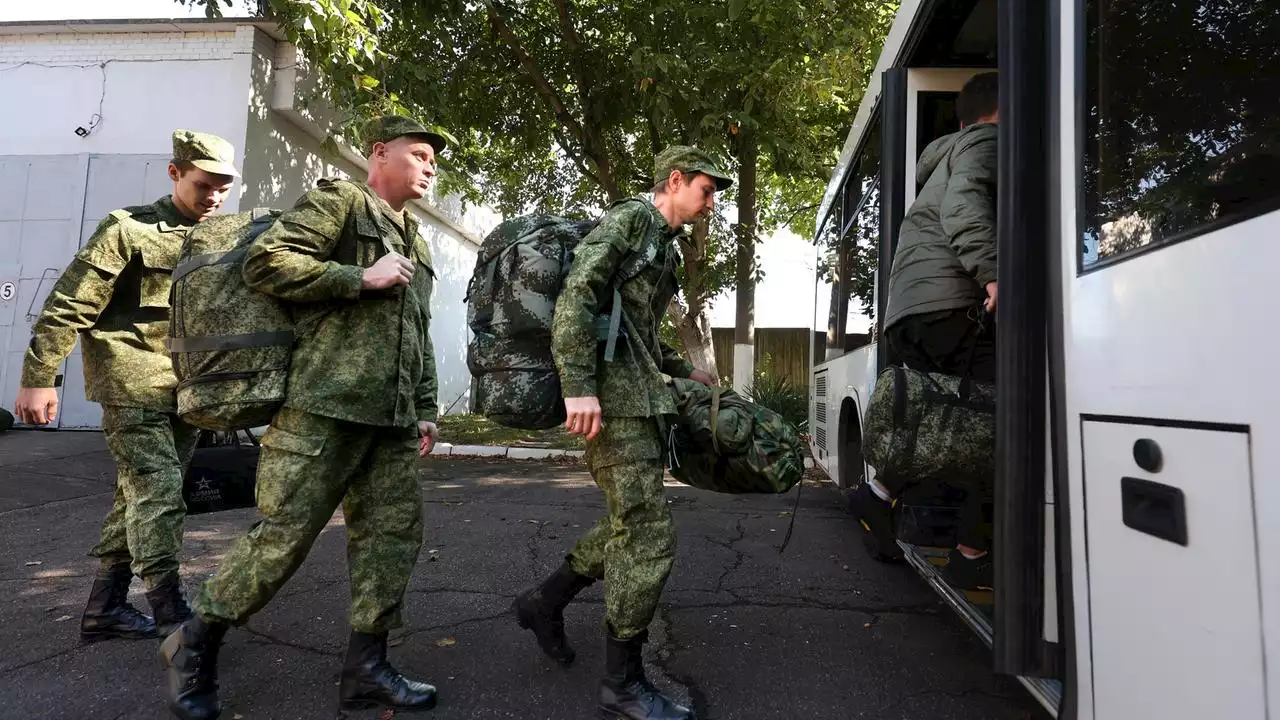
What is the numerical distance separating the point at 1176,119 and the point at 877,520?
7.14 feet

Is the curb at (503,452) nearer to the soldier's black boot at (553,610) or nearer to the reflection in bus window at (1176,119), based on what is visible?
the soldier's black boot at (553,610)

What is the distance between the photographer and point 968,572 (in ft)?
8.96

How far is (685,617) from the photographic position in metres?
3.18

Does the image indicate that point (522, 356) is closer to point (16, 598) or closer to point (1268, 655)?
point (1268, 655)

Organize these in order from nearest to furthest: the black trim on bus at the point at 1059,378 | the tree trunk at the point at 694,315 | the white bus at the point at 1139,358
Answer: the white bus at the point at 1139,358
the black trim on bus at the point at 1059,378
the tree trunk at the point at 694,315

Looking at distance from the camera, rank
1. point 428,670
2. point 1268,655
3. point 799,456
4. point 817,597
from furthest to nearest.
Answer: point 817,597 < point 428,670 < point 799,456 < point 1268,655

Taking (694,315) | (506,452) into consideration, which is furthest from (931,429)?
(694,315)

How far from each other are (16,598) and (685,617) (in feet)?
9.92

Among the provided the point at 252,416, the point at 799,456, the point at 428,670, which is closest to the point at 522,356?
the point at 252,416

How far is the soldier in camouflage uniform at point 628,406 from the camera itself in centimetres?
213

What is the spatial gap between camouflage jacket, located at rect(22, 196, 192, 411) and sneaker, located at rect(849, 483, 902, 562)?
290cm

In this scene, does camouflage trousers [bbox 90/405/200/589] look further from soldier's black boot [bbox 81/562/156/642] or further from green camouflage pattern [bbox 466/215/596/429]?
green camouflage pattern [bbox 466/215/596/429]

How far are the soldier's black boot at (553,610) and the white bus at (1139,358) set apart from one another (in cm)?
137

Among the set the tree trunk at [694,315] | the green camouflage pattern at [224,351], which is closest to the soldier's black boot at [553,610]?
the green camouflage pattern at [224,351]
